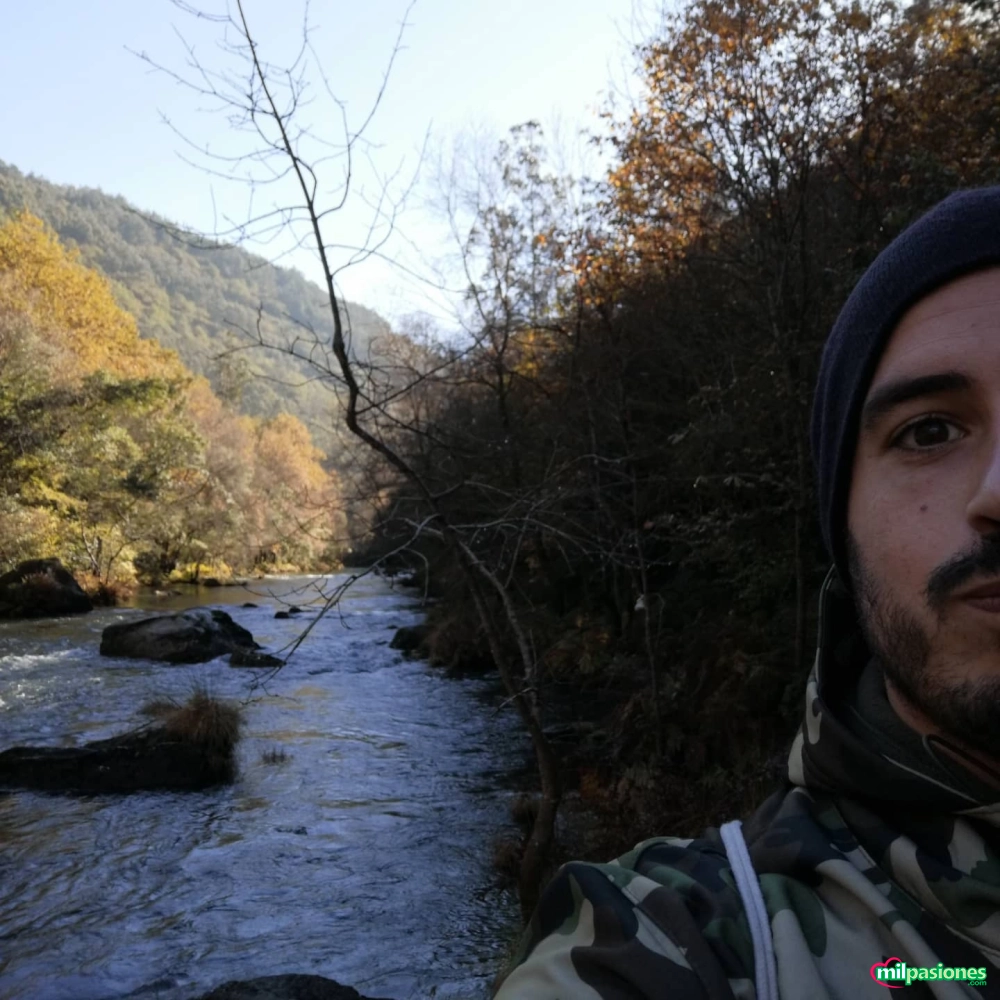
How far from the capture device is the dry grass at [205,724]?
A: 805 centimetres

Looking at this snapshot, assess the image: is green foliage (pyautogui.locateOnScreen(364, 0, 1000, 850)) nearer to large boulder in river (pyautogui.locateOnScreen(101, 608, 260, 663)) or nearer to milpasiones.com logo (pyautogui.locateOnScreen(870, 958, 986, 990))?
milpasiones.com logo (pyautogui.locateOnScreen(870, 958, 986, 990))

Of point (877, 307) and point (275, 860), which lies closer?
point (877, 307)

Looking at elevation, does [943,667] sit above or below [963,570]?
below

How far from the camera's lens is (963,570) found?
90cm

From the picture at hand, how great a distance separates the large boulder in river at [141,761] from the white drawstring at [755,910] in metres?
7.60

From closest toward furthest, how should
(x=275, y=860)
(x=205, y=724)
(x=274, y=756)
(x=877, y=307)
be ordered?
(x=877, y=307) → (x=275, y=860) → (x=205, y=724) → (x=274, y=756)

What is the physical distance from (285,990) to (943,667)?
3849 mm

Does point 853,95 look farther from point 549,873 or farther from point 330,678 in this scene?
point 330,678

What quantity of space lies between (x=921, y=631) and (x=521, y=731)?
9057 millimetres

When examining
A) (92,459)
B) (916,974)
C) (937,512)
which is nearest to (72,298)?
(92,459)

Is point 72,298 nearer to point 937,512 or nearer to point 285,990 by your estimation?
point 285,990

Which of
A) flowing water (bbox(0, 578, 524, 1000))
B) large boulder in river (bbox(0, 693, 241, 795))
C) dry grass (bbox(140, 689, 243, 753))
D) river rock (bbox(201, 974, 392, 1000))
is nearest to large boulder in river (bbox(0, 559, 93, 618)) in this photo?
flowing water (bbox(0, 578, 524, 1000))

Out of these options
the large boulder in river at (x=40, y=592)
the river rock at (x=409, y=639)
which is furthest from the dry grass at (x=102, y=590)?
the river rock at (x=409, y=639)

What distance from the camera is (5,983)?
450 centimetres
